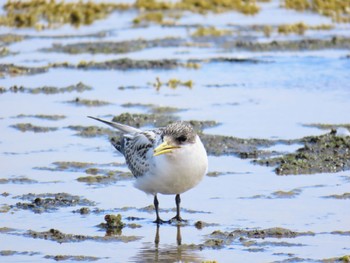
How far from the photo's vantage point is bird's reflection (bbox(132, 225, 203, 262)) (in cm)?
802

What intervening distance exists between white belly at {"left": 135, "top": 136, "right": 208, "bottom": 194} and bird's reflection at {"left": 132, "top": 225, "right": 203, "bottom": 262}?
1.37ft

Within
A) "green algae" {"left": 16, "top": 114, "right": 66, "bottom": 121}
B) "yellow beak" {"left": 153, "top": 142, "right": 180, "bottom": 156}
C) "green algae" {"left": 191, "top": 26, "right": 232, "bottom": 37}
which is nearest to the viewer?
"yellow beak" {"left": 153, "top": 142, "right": 180, "bottom": 156}

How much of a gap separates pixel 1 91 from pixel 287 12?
33.6ft

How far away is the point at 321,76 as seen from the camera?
53.4ft

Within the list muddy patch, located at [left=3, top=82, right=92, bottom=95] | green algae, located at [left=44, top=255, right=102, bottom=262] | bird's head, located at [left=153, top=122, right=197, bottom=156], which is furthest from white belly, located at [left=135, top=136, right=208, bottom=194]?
muddy patch, located at [left=3, top=82, right=92, bottom=95]

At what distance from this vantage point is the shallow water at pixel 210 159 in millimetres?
Result: 8281

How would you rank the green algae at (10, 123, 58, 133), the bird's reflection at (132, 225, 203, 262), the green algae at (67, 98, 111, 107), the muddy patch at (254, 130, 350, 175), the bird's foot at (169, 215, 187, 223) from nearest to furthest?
1. the bird's reflection at (132, 225, 203, 262)
2. the bird's foot at (169, 215, 187, 223)
3. the muddy patch at (254, 130, 350, 175)
4. the green algae at (10, 123, 58, 133)
5. the green algae at (67, 98, 111, 107)

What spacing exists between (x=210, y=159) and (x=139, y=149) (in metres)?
2.14

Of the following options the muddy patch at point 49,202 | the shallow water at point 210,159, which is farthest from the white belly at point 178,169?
the muddy patch at point 49,202

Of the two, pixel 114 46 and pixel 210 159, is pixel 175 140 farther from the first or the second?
pixel 114 46

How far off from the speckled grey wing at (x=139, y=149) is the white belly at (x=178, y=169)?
0.75 ft

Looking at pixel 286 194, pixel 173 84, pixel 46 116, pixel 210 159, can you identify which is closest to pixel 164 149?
pixel 286 194

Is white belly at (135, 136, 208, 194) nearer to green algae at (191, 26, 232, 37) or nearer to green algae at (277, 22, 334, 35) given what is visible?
green algae at (191, 26, 232, 37)

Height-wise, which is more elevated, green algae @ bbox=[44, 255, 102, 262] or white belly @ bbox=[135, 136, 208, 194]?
white belly @ bbox=[135, 136, 208, 194]
